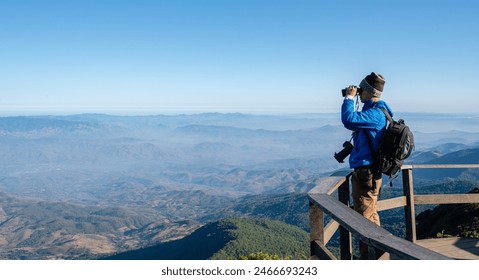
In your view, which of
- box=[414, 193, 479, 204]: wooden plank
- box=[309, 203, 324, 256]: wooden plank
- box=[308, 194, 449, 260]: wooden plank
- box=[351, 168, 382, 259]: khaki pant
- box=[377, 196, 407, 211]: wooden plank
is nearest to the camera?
box=[308, 194, 449, 260]: wooden plank

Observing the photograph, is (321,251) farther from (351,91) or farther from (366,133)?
(351,91)

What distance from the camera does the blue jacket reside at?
492 cm

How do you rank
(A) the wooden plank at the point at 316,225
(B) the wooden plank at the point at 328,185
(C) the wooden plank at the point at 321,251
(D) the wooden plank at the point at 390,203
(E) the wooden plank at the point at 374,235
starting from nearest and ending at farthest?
(E) the wooden plank at the point at 374,235, (C) the wooden plank at the point at 321,251, (A) the wooden plank at the point at 316,225, (B) the wooden plank at the point at 328,185, (D) the wooden plank at the point at 390,203

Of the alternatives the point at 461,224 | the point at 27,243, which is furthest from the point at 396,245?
the point at 27,243

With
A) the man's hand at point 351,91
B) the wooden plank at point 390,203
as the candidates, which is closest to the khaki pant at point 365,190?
the wooden plank at point 390,203

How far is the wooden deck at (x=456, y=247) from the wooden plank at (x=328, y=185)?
2024 mm

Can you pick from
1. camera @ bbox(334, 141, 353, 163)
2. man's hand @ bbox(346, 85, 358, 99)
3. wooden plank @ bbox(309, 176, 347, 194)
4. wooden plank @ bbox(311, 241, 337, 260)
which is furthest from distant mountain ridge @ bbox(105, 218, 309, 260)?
wooden plank @ bbox(311, 241, 337, 260)

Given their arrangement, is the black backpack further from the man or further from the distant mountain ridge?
the distant mountain ridge

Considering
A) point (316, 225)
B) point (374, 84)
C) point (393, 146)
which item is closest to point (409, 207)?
point (393, 146)

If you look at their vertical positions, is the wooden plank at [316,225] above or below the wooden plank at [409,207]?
above

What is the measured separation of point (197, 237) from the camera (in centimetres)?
11381

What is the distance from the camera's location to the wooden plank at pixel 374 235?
8.28 ft

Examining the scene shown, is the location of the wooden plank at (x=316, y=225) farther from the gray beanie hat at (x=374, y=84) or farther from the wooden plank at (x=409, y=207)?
the wooden plank at (x=409, y=207)

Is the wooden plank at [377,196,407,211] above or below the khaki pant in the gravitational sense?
below
